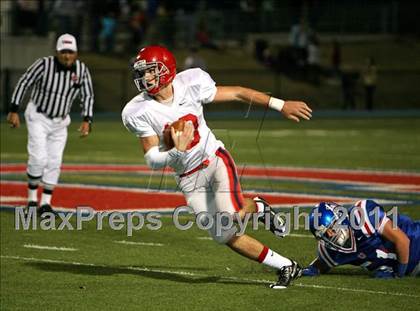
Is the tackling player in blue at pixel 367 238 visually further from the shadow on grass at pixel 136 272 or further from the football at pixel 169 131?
the football at pixel 169 131

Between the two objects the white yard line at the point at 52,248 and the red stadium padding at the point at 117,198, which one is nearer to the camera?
the white yard line at the point at 52,248

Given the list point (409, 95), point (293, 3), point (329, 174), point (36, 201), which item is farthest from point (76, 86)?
point (293, 3)

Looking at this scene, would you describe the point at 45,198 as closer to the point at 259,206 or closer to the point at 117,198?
the point at 117,198

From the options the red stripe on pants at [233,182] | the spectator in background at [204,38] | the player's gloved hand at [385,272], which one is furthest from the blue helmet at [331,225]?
the spectator in background at [204,38]

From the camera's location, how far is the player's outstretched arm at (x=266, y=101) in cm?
737

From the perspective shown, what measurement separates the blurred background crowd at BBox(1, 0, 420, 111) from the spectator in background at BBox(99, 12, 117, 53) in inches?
1.2

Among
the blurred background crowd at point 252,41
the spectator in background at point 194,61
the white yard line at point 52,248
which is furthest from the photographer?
the blurred background crowd at point 252,41

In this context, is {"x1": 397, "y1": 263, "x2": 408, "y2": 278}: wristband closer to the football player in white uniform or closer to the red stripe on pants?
the football player in white uniform

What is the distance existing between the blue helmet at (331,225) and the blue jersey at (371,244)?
2.2 inches

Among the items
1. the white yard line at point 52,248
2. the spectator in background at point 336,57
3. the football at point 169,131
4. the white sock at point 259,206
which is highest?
the football at point 169,131

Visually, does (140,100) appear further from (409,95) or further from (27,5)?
(409,95)

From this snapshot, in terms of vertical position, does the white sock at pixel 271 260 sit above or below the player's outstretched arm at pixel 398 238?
below

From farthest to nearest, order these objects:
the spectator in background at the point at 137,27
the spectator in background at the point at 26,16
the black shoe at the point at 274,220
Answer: the spectator in background at the point at 137,27 < the spectator in background at the point at 26,16 < the black shoe at the point at 274,220

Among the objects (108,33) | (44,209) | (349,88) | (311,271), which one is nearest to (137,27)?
(108,33)
